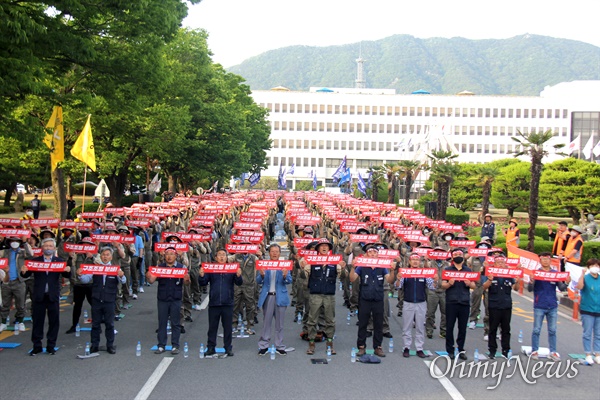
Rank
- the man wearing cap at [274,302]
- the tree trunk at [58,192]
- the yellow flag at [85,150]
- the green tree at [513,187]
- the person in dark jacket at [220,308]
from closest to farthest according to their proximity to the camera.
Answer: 1. the person in dark jacket at [220,308]
2. the man wearing cap at [274,302]
3. the yellow flag at [85,150]
4. the tree trunk at [58,192]
5. the green tree at [513,187]

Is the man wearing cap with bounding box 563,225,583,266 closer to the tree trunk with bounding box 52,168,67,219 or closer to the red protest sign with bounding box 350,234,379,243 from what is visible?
the red protest sign with bounding box 350,234,379,243

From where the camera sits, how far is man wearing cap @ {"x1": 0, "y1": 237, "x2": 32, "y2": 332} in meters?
12.1

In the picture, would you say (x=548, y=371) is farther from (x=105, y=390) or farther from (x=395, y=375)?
(x=105, y=390)

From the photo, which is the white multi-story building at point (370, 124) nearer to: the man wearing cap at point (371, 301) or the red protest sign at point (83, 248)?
the red protest sign at point (83, 248)

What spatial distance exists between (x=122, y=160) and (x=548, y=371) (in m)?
29.8

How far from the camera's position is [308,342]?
12.0 metres

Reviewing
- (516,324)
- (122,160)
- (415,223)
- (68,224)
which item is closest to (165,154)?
(122,160)

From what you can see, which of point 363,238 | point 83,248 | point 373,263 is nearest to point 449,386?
point 373,263

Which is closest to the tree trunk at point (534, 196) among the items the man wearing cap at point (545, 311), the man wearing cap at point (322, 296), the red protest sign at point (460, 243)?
the red protest sign at point (460, 243)

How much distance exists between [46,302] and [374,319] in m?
5.54

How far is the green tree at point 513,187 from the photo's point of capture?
53.6 meters

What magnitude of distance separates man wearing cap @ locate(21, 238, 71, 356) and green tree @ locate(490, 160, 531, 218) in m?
47.0

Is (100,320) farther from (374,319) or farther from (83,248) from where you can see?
(374,319)

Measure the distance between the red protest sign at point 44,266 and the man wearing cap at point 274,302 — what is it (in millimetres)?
3367
